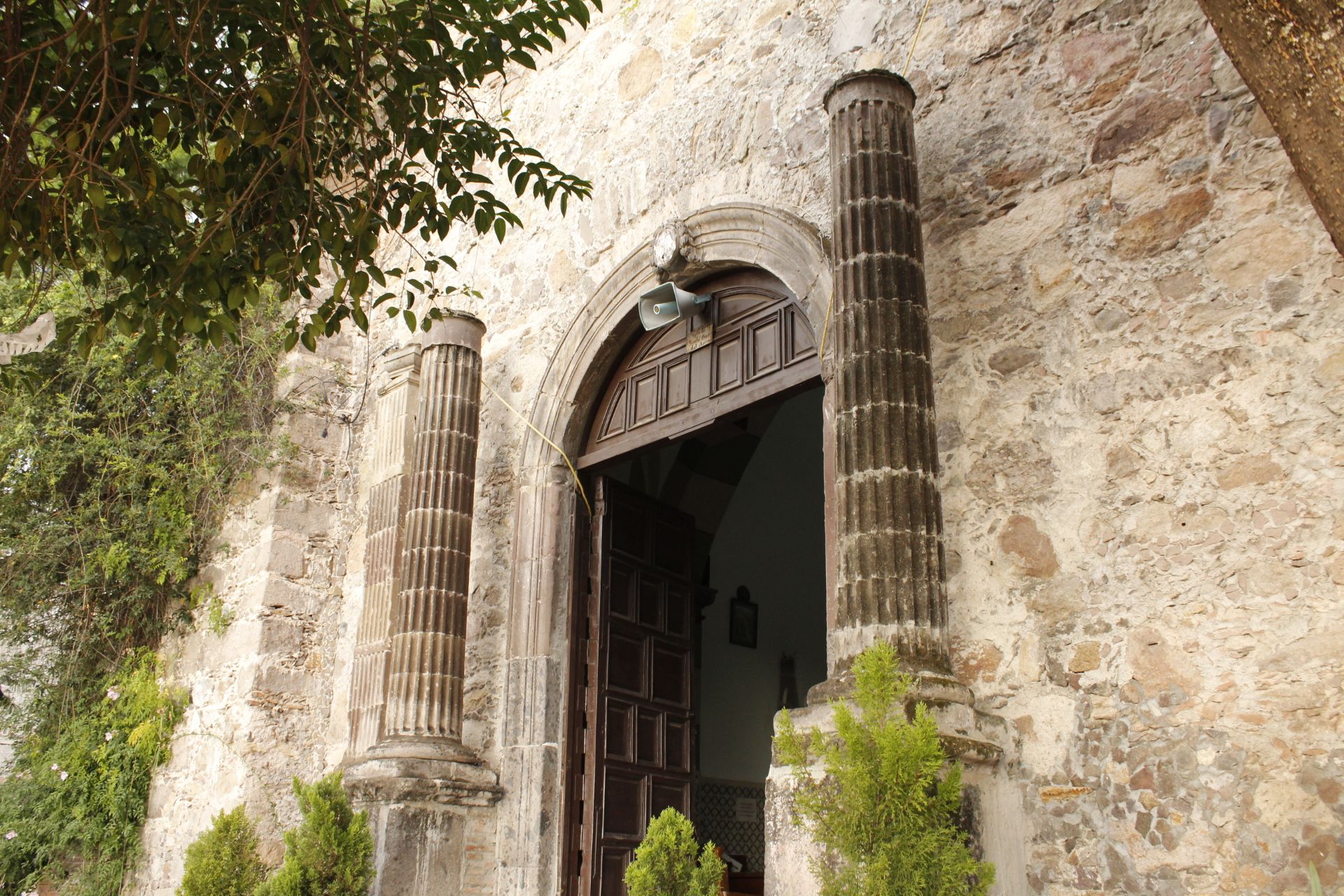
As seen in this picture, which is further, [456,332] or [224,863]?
[456,332]

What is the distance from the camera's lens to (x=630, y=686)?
6.76 m

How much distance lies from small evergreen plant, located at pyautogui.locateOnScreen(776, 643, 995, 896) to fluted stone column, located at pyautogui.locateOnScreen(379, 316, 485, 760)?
3.08 metres

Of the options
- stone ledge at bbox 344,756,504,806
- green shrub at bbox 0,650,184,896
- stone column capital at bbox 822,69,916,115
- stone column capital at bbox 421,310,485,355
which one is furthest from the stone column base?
stone column capital at bbox 822,69,916,115

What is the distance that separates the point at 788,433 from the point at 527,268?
353 centimetres

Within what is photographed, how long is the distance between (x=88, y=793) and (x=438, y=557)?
3.68 m

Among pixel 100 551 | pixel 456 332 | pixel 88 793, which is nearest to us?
pixel 456 332

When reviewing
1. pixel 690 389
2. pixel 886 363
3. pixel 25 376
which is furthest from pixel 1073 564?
pixel 25 376

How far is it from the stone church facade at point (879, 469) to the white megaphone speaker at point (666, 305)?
0.11 metres

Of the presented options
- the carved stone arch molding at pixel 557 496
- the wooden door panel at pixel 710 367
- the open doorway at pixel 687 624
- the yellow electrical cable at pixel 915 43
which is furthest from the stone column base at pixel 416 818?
the yellow electrical cable at pixel 915 43

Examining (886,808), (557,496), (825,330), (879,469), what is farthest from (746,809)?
(886,808)

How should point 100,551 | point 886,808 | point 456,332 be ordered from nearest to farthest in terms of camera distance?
point 886,808
point 456,332
point 100,551

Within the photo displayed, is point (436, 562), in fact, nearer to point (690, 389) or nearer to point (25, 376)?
point (690, 389)

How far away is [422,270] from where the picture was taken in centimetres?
869

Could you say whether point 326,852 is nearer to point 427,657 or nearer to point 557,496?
point 427,657
